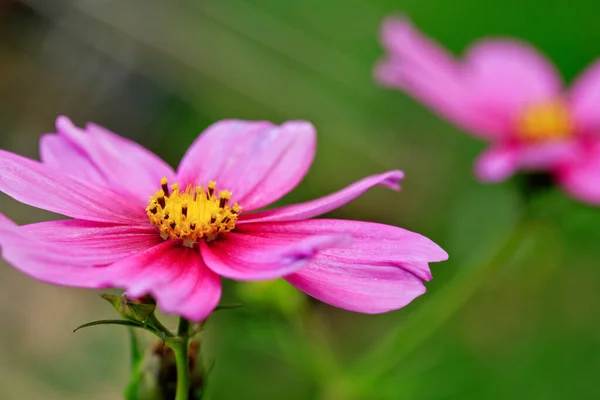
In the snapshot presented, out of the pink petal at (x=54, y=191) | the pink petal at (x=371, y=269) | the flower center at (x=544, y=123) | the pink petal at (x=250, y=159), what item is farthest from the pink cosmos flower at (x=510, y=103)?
the pink petal at (x=54, y=191)

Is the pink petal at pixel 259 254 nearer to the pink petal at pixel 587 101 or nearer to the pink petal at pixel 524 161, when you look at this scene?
the pink petal at pixel 524 161

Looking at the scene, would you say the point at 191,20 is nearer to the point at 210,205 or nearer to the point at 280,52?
the point at 280,52

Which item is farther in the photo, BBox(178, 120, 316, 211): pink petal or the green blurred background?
the green blurred background

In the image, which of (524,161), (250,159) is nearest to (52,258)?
→ (250,159)

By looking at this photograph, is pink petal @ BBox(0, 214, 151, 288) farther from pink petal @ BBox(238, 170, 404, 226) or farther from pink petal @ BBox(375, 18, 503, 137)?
pink petal @ BBox(375, 18, 503, 137)

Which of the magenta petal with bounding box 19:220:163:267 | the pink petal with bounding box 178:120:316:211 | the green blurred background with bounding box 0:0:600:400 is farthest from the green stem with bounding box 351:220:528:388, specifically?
the magenta petal with bounding box 19:220:163:267

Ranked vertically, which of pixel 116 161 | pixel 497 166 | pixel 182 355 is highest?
pixel 497 166

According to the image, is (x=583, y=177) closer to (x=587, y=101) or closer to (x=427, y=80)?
(x=427, y=80)
